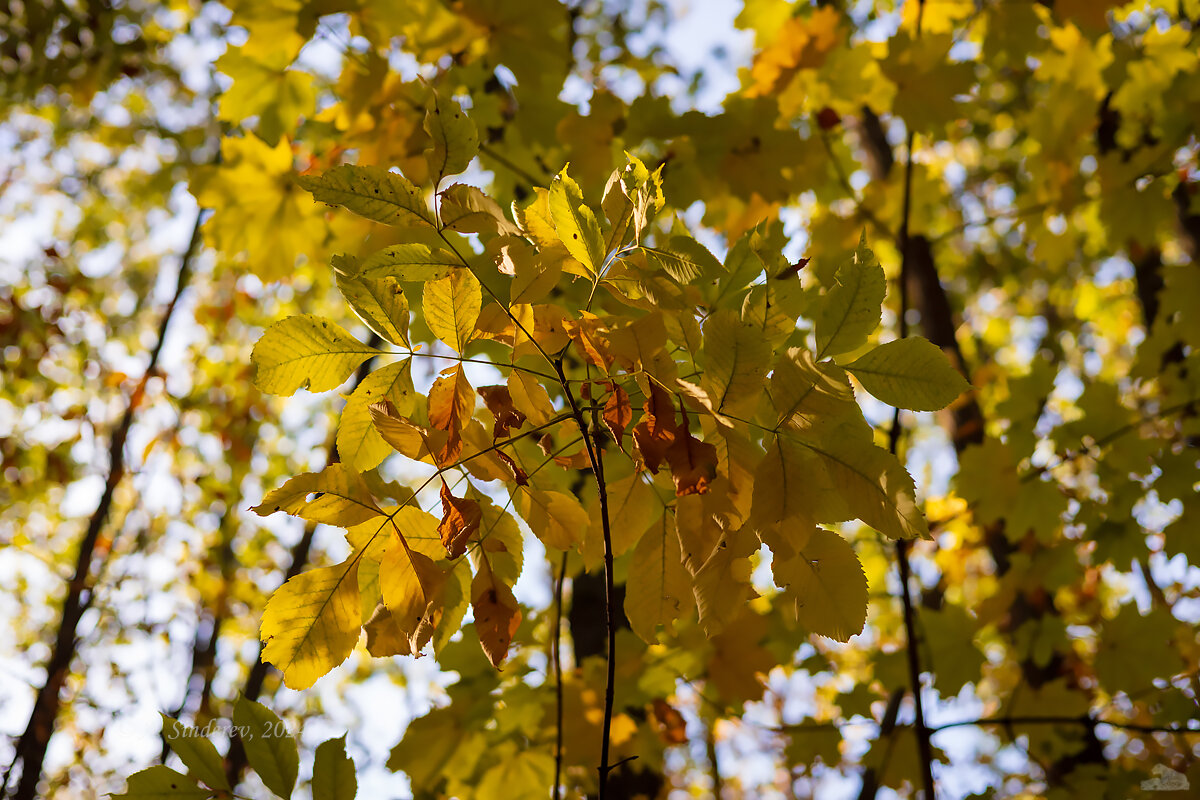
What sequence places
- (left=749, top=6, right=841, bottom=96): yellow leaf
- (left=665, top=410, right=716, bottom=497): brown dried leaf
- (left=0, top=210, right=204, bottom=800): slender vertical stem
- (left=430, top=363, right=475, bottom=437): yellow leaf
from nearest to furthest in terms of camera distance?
(left=665, top=410, right=716, bottom=497): brown dried leaf, (left=430, top=363, right=475, bottom=437): yellow leaf, (left=749, top=6, right=841, bottom=96): yellow leaf, (left=0, top=210, right=204, bottom=800): slender vertical stem

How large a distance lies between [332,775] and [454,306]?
491 mm

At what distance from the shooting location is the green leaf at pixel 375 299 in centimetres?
65

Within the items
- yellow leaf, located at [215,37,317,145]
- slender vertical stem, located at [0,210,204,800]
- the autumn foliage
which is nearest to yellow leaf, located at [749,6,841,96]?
the autumn foliage

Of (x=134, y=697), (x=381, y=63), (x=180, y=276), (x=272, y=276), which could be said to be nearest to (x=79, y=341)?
(x=180, y=276)

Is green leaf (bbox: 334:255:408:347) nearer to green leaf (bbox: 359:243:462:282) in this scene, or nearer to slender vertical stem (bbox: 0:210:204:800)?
green leaf (bbox: 359:243:462:282)

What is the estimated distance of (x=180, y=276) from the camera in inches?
141

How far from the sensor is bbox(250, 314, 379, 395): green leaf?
2.27 feet

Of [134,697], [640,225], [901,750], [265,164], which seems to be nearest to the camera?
[640,225]

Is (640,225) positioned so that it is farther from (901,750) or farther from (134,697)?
(134,697)

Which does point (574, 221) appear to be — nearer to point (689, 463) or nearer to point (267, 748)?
point (689, 463)

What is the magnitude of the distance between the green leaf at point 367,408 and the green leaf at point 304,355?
3 centimetres

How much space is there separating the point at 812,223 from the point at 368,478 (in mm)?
1782

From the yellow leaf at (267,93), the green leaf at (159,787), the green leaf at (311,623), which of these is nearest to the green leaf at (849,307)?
the green leaf at (311,623)

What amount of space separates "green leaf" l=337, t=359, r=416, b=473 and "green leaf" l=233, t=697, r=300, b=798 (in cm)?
28
